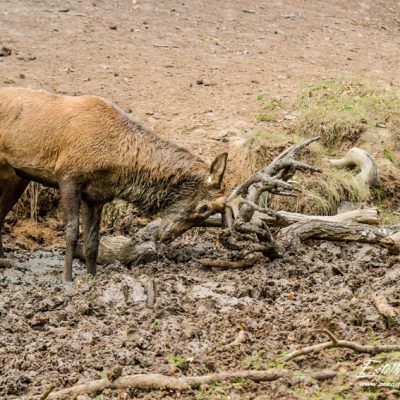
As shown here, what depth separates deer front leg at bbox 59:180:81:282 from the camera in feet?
26.5

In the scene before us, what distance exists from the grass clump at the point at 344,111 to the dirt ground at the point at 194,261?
57 centimetres

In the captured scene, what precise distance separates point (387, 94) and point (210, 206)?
17.5 ft

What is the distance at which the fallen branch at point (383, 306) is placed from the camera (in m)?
5.95

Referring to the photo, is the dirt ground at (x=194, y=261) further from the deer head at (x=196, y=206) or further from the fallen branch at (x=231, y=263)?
the deer head at (x=196, y=206)

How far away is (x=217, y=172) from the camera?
26.5ft

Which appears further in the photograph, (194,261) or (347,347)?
(194,261)

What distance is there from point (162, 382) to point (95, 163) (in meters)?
3.46

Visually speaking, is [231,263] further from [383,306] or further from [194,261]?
[383,306]

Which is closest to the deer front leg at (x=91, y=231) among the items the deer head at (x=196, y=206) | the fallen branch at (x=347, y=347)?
the deer head at (x=196, y=206)

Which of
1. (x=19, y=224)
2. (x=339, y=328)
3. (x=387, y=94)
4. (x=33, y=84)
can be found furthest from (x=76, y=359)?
(x=387, y=94)

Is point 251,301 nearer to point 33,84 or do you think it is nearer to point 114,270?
point 114,270

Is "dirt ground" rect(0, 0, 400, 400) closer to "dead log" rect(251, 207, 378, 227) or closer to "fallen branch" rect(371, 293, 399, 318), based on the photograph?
"fallen branch" rect(371, 293, 399, 318)

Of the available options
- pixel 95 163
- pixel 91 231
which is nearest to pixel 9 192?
pixel 91 231

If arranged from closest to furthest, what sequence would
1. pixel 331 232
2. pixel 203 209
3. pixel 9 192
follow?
pixel 203 209
pixel 331 232
pixel 9 192
